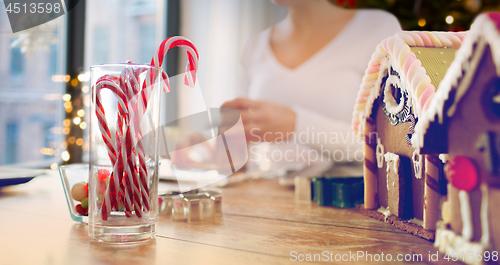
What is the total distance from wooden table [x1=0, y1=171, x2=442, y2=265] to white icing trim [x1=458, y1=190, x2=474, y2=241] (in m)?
0.09

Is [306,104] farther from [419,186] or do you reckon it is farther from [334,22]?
[419,186]

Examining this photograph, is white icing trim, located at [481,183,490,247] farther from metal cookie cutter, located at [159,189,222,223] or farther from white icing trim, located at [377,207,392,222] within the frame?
metal cookie cutter, located at [159,189,222,223]

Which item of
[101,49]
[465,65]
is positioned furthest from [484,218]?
[101,49]

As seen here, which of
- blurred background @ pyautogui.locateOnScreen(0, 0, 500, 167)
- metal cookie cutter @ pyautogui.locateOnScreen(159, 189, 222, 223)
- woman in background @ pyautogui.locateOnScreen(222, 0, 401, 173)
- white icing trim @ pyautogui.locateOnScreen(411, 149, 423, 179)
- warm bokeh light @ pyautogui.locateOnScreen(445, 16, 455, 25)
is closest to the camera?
white icing trim @ pyautogui.locateOnScreen(411, 149, 423, 179)

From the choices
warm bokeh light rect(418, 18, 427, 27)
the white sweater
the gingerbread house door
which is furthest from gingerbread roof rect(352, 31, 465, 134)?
warm bokeh light rect(418, 18, 427, 27)

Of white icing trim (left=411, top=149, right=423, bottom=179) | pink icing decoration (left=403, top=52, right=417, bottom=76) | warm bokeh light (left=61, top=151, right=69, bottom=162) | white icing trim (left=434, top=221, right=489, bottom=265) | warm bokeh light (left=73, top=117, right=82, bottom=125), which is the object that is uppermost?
pink icing decoration (left=403, top=52, right=417, bottom=76)

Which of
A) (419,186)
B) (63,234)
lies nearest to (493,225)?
(419,186)

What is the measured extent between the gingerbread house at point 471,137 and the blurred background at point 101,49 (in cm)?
164

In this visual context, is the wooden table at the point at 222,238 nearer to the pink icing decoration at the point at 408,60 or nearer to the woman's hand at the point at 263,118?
the pink icing decoration at the point at 408,60

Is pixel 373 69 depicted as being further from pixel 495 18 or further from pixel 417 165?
pixel 495 18

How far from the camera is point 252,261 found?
46 cm

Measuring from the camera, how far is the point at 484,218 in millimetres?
387

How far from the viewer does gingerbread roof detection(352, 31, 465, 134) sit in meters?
0.55

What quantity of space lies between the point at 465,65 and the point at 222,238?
16.8 inches
